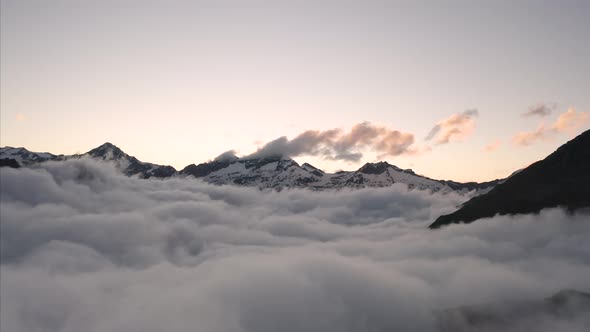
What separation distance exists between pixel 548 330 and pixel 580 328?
508 inches

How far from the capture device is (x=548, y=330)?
639 ft

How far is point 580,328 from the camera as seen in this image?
18762cm
